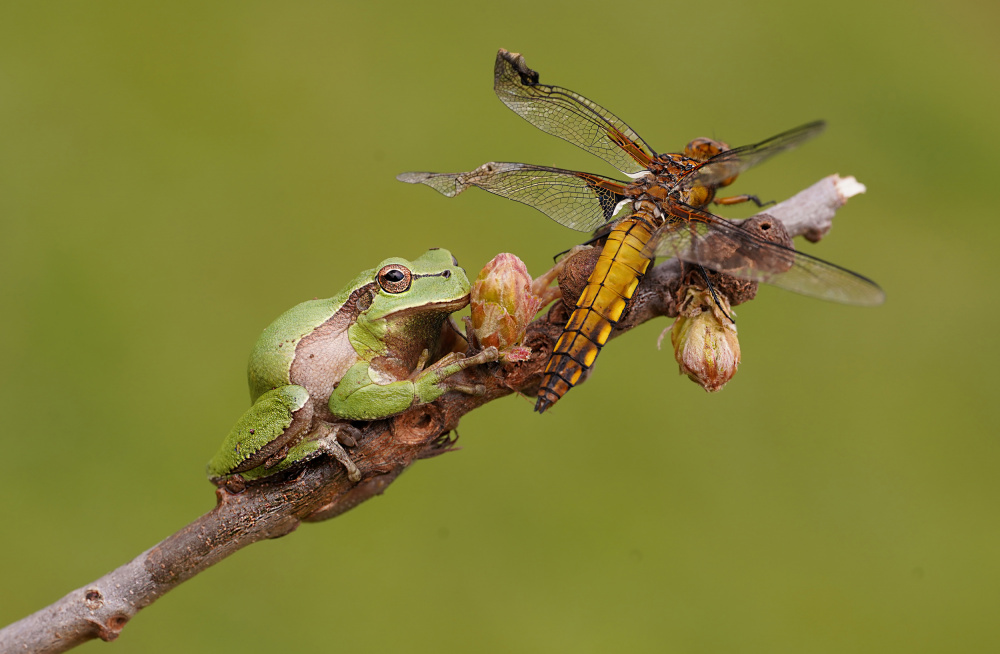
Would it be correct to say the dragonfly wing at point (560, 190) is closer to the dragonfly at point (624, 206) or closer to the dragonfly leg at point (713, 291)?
the dragonfly at point (624, 206)

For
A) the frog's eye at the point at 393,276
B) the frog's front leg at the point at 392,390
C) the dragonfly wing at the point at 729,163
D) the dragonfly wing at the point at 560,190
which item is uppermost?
the dragonfly wing at the point at 729,163

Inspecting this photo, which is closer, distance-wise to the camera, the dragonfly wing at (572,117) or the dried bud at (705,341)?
the dried bud at (705,341)

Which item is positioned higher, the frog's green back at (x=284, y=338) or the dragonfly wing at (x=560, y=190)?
the dragonfly wing at (x=560, y=190)

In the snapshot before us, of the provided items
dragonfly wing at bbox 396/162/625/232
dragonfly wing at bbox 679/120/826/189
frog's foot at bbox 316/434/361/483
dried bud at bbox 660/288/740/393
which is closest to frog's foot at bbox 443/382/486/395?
frog's foot at bbox 316/434/361/483

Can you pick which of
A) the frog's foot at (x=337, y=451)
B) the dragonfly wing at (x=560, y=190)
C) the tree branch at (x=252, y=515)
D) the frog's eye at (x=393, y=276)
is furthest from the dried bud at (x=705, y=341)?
the frog's foot at (x=337, y=451)

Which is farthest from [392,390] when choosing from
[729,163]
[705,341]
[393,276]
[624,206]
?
[729,163]

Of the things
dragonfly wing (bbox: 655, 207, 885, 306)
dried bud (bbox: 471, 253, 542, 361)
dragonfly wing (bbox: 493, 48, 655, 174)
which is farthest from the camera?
dragonfly wing (bbox: 493, 48, 655, 174)

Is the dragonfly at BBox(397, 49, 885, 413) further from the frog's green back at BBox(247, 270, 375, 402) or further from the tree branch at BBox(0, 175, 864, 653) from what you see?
the frog's green back at BBox(247, 270, 375, 402)
